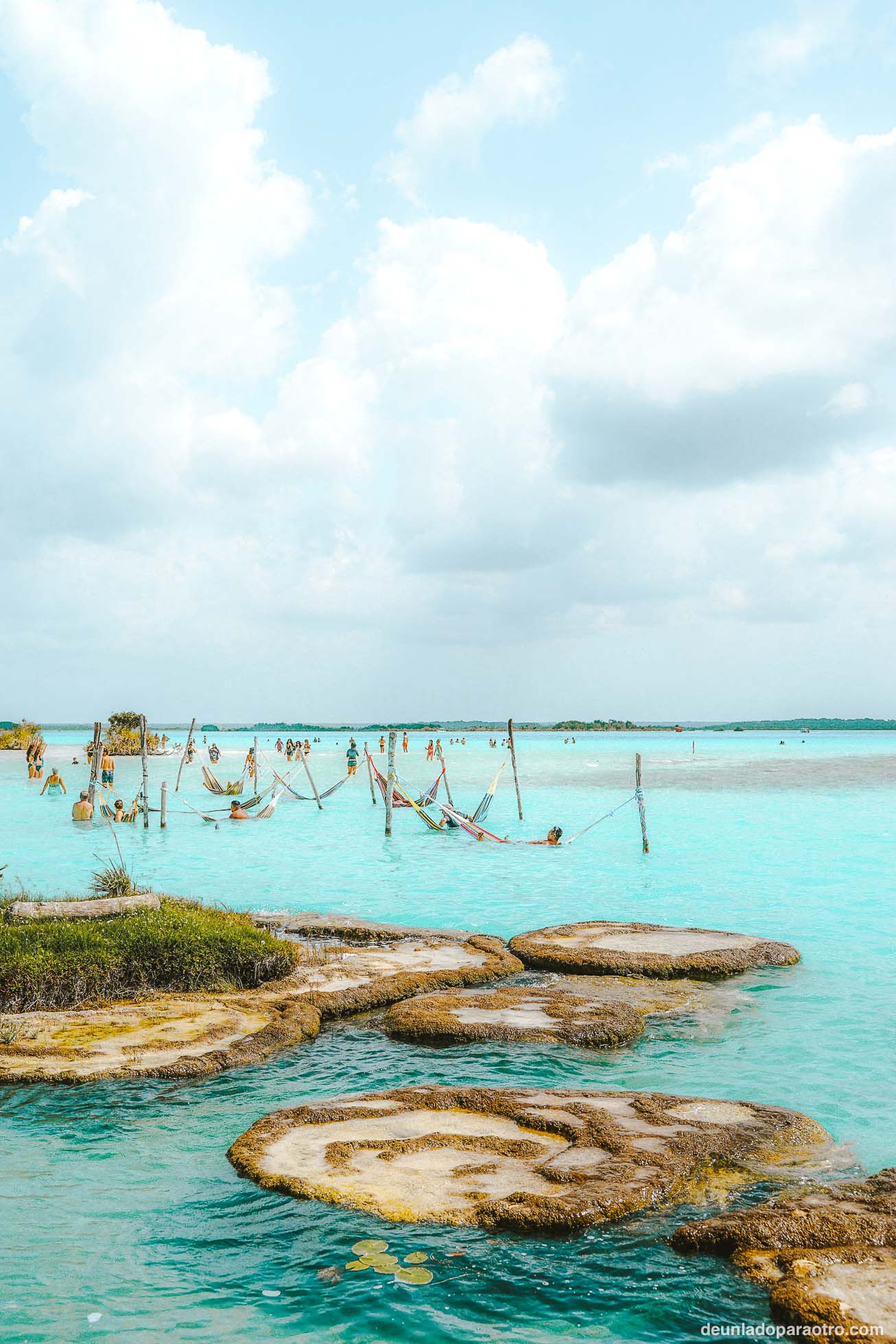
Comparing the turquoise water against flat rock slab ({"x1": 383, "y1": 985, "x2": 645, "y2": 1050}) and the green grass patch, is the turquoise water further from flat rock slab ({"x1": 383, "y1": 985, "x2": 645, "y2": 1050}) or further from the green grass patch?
the green grass patch

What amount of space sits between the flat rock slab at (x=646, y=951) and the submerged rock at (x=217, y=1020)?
0.54 m

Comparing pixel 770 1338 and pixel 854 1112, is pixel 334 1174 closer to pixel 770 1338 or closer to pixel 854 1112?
pixel 770 1338

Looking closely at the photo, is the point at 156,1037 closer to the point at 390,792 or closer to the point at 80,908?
the point at 80,908

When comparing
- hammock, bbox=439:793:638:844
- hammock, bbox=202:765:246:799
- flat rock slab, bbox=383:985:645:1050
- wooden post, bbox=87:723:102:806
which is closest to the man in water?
wooden post, bbox=87:723:102:806

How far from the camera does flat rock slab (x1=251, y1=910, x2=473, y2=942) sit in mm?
9633

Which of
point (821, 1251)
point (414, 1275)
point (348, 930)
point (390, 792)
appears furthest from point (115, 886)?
point (390, 792)

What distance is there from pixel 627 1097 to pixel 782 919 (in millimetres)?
7778

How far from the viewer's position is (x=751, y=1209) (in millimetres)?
3523

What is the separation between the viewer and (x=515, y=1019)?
6605 mm

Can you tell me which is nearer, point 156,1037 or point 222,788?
point 156,1037

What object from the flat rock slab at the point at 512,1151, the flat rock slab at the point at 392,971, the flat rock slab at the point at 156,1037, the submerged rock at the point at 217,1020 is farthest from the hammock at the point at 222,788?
the flat rock slab at the point at 512,1151

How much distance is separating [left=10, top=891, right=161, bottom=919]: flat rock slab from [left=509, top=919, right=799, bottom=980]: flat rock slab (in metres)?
4.10

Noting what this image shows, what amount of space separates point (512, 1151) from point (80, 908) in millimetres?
6411

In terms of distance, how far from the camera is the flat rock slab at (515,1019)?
6.29 m
